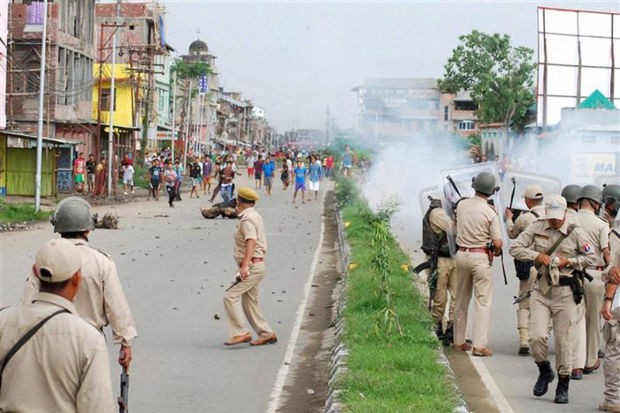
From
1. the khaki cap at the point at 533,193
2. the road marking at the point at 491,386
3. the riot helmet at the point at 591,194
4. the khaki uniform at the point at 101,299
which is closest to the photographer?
the khaki uniform at the point at 101,299

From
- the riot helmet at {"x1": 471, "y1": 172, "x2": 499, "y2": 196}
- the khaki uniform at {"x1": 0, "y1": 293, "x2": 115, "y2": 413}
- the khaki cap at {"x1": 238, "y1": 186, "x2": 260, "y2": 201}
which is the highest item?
the riot helmet at {"x1": 471, "y1": 172, "x2": 499, "y2": 196}

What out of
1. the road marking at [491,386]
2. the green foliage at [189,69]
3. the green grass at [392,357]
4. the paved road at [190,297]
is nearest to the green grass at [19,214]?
the paved road at [190,297]

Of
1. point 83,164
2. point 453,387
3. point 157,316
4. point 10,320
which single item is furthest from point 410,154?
point 10,320

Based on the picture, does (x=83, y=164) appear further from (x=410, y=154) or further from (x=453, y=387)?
(x=453, y=387)

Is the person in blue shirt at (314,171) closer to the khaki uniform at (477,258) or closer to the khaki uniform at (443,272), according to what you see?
the khaki uniform at (443,272)

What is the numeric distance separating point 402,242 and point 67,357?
74.1ft

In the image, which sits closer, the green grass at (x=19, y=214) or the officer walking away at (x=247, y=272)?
the officer walking away at (x=247, y=272)

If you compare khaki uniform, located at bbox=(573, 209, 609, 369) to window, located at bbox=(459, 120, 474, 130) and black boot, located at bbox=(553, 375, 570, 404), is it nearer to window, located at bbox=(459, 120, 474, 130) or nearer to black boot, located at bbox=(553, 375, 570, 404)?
black boot, located at bbox=(553, 375, 570, 404)

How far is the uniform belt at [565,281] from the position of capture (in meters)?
9.65

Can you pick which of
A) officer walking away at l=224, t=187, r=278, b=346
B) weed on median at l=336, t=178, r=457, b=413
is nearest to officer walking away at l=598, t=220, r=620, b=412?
weed on median at l=336, t=178, r=457, b=413

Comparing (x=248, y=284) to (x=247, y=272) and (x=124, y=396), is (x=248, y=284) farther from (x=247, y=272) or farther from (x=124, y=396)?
(x=124, y=396)

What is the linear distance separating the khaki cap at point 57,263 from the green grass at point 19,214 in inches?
1005

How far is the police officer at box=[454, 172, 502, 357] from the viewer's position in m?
11.7

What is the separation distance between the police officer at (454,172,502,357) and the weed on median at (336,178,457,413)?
0.56 m
